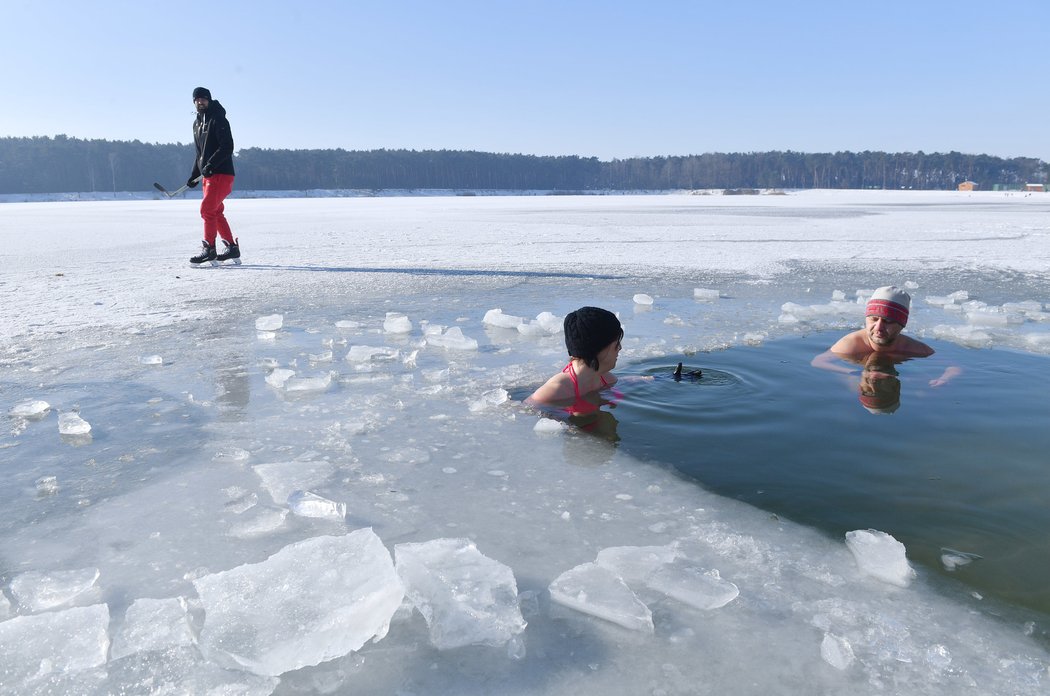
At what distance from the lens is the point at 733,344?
4234mm

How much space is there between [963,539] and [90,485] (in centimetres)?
250

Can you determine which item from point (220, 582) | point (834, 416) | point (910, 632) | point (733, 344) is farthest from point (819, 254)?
point (220, 582)

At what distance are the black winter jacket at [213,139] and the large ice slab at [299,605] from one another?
6.64 meters

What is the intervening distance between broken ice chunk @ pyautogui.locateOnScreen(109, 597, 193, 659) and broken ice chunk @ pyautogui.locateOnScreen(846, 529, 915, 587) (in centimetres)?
151

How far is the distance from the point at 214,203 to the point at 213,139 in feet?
2.09

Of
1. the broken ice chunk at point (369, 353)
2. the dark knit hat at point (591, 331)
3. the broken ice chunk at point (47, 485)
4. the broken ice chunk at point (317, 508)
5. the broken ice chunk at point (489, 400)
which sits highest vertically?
the dark knit hat at point (591, 331)

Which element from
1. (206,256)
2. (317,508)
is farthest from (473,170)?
(317,508)

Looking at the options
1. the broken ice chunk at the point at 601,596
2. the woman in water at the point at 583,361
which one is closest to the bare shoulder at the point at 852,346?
the woman in water at the point at 583,361

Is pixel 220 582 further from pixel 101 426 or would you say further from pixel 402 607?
pixel 101 426

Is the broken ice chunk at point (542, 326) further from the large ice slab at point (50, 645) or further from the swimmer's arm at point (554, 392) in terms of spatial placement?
the large ice slab at point (50, 645)

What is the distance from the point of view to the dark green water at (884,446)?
1908 millimetres

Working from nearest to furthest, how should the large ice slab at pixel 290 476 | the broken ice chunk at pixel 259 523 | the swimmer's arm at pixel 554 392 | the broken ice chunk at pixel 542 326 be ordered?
the broken ice chunk at pixel 259 523 < the large ice slab at pixel 290 476 < the swimmer's arm at pixel 554 392 < the broken ice chunk at pixel 542 326

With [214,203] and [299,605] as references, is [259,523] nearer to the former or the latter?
[299,605]

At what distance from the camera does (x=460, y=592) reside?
1.50 meters
